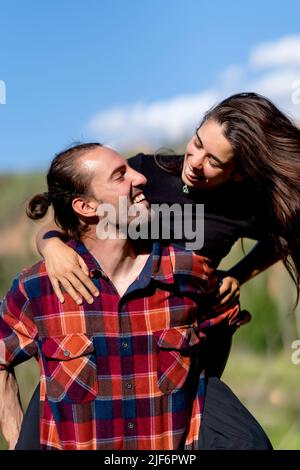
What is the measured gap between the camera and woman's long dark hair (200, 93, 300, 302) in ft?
8.34

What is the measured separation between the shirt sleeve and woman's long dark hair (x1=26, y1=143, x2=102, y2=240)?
0.28 metres

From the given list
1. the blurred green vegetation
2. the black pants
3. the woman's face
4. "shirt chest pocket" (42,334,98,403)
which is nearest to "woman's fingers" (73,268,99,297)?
"shirt chest pocket" (42,334,98,403)

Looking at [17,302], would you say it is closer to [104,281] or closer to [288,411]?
[104,281]

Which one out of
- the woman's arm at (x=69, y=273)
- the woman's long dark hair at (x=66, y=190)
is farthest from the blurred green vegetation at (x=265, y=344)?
the woman's arm at (x=69, y=273)

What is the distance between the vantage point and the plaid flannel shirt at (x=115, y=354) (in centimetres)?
228

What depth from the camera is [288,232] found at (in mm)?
2633

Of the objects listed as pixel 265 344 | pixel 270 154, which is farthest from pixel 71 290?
pixel 265 344

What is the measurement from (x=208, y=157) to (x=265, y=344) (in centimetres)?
426

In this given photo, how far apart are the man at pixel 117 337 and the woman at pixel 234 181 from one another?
12cm

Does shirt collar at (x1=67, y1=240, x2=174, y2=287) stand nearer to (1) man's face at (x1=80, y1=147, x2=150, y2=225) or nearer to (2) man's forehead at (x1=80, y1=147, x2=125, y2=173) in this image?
(1) man's face at (x1=80, y1=147, x2=150, y2=225)

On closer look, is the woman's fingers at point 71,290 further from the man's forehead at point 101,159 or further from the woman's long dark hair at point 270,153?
the woman's long dark hair at point 270,153

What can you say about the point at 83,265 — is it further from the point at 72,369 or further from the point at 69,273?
the point at 72,369
